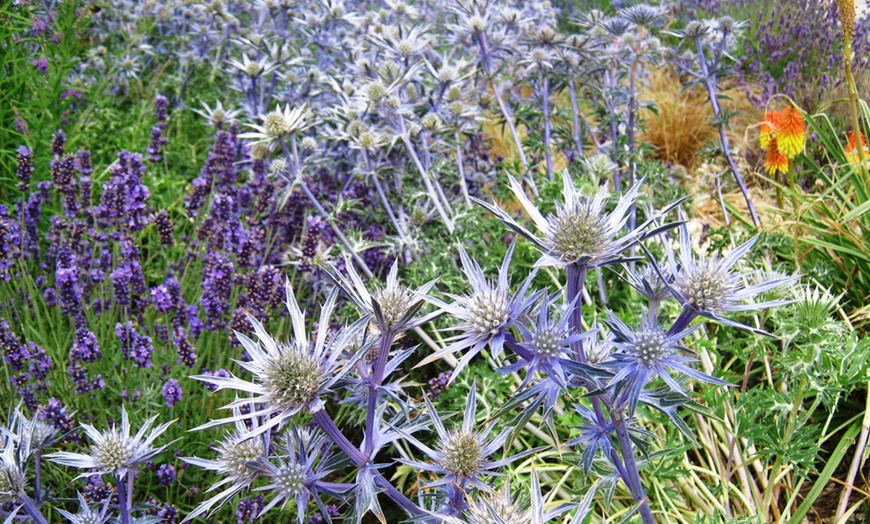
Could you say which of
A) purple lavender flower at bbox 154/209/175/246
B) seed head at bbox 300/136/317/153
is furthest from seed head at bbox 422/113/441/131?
purple lavender flower at bbox 154/209/175/246

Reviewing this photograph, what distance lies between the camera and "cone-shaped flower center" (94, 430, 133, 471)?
4.95 feet

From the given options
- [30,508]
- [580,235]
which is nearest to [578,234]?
[580,235]

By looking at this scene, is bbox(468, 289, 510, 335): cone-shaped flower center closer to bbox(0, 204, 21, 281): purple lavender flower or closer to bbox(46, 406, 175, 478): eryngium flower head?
bbox(46, 406, 175, 478): eryngium flower head

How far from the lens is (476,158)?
148 inches

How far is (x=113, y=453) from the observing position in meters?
1.52

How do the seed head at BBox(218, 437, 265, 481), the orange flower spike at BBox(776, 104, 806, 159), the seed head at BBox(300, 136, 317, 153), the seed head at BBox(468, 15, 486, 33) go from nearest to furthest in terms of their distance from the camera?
the seed head at BBox(218, 437, 265, 481) < the orange flower spike at BBox(776, 104, 806, 159) < the seed head at BBox(468, 15, 486, 33) < the seed head at BBox(300, 136, 317, 153)

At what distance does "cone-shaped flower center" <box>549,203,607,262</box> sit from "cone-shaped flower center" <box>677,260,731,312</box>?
6.1 inches

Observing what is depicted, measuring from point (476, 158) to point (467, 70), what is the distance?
47 cm

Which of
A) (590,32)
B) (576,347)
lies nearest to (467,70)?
(590,32)

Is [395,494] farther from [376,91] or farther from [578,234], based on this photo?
[376,91]

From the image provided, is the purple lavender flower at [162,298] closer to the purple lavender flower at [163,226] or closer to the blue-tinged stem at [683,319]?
the purple lavender flower at [163,226]

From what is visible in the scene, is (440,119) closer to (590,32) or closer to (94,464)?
(590,32)

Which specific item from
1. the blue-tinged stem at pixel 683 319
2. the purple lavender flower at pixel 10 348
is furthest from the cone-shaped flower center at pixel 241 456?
the purple lavender flower at pixel 10 348

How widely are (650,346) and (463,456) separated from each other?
420 mm
